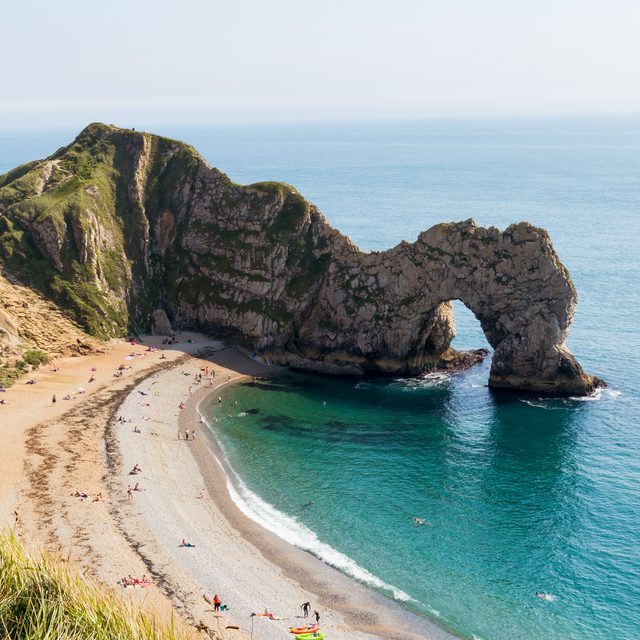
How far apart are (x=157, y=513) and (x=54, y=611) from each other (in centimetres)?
3271

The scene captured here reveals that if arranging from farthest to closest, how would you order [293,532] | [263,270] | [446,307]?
[263,270], [446,307], [293,532]

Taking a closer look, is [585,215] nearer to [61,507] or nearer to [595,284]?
[595,284]

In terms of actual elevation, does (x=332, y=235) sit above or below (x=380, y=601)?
above

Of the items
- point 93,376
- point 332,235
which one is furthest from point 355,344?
point 93,376

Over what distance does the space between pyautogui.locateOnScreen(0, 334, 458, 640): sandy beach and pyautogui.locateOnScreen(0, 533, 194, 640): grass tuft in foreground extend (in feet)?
46.0

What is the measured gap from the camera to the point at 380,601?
47000mm

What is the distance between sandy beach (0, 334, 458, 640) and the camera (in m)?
45.4

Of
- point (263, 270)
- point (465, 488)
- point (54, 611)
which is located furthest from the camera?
point (263, 270)

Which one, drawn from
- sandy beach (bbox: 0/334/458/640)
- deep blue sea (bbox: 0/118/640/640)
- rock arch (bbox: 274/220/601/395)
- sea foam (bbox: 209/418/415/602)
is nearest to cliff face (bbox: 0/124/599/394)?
rock arch (bbox: 274/220/601/395)

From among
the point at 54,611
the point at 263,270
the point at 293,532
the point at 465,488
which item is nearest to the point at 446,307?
the point at 263,270

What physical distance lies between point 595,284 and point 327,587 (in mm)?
100030

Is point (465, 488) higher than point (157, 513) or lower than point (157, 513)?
higher

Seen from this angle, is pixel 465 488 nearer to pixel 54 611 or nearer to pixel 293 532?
pixel 293 532

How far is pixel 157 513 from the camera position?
56562 millimetres
